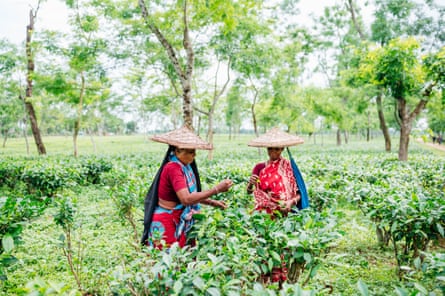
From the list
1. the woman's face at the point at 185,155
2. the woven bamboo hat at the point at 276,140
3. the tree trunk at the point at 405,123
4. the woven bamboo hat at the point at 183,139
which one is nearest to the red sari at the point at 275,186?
the woven bamboo hat at the point at 276,140

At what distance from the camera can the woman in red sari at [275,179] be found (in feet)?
10.1

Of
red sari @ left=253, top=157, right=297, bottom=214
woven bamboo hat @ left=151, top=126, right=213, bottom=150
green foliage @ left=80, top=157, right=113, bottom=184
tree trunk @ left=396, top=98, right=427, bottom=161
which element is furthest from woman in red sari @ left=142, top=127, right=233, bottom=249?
tree trunk @ left=396, top=98, right=427, bottom=161

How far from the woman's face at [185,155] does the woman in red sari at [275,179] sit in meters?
0.79

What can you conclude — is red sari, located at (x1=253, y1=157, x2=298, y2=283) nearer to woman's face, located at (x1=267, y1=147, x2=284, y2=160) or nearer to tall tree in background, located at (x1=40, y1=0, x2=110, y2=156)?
woman's face, located at (x1=267, y1=147, x2=284, y2=160)

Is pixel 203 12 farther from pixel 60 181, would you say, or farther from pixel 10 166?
pixel 10 166

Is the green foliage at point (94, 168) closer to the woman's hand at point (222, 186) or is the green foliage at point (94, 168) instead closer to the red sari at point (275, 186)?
the red sari at point (275, 186)

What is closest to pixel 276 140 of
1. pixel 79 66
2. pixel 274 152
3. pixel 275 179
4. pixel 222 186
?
pixel 274 152

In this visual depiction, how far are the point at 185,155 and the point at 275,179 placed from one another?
101 cm

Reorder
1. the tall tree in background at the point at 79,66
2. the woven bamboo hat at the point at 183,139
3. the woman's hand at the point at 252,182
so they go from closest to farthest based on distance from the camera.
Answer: the woven bamboo hat at the point at 183,139 < the woman's hand at the point at 252,182 < the tall tree in background at the point at 79,66

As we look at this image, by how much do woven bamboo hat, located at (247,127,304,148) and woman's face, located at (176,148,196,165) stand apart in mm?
787

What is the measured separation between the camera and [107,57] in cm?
990

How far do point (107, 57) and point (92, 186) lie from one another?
4186 millimetres

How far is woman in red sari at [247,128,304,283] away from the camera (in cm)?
309

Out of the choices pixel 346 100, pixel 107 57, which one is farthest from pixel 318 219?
pixel 346 100
